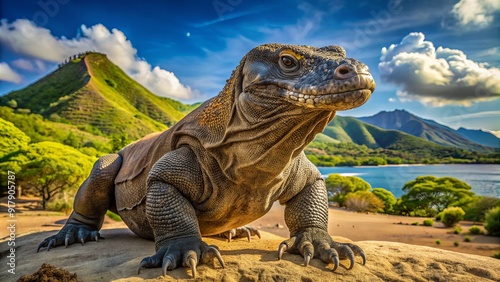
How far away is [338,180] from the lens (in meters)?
43.7

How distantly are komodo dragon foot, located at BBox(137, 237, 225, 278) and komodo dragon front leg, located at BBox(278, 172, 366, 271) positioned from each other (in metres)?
0.97

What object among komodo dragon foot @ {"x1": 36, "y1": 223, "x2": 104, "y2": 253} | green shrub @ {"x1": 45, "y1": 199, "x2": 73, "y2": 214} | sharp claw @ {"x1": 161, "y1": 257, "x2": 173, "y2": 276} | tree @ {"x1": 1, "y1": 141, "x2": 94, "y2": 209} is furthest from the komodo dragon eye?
green shrub @ {"x1": 45, "y1": 199, "x2": 73, "y2": 214}

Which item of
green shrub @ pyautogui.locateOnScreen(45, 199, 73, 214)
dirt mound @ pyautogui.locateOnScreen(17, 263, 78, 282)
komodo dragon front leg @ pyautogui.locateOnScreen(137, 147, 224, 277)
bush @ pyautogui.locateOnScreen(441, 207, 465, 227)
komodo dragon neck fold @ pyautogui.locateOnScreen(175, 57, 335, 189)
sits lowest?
bush @ pyautogui.locateOnScreen(441, 207, 465, 227)

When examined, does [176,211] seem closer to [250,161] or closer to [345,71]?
[250,161]

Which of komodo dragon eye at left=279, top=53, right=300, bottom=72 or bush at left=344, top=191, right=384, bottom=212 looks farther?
bush at left=344, top=191, right=384, bottom=212


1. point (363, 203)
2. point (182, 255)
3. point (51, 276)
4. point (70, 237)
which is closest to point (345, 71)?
point (182, 255)

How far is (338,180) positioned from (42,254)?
4063 cm

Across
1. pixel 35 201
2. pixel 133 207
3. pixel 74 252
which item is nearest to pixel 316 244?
pixel 133 207

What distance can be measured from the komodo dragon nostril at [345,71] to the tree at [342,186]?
130ft

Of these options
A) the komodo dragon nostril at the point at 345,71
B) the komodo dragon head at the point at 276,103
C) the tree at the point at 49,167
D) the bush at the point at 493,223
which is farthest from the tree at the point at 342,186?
the komodo dragon nostril at the point at 345,71

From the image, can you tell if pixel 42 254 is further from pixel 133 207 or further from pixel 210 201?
pixel 210 201

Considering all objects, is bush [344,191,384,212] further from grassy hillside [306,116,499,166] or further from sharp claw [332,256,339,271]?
sharp claw [332,256,339,271]

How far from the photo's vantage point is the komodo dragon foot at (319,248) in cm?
441

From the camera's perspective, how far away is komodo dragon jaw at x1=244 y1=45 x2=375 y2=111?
134 inches
